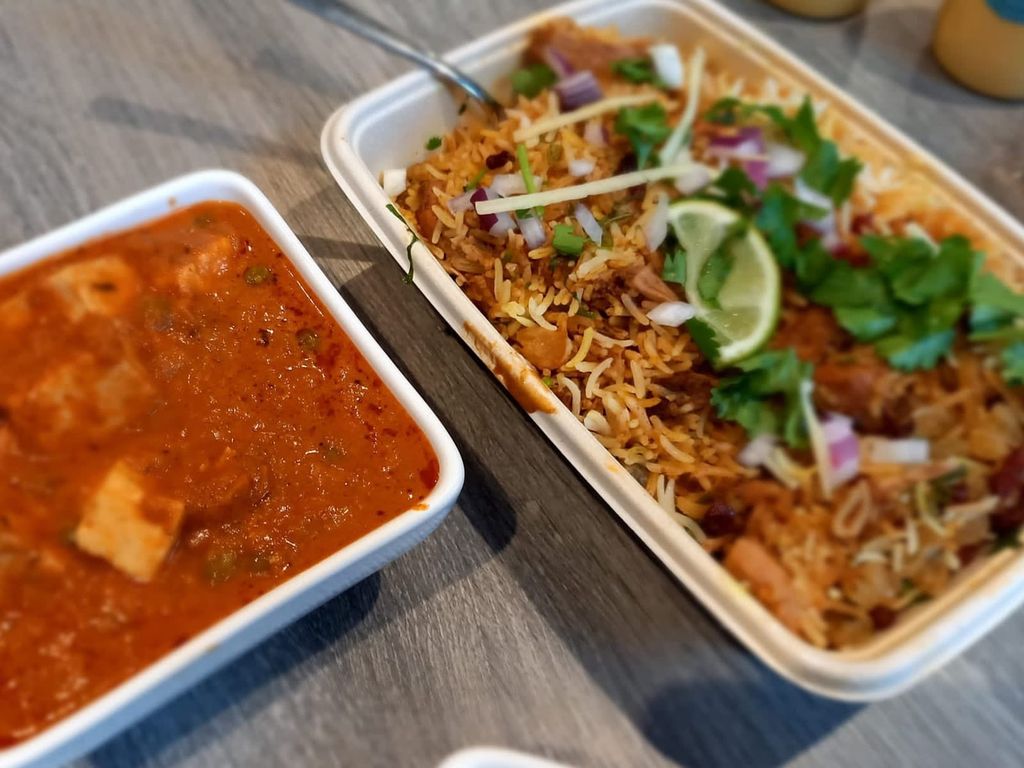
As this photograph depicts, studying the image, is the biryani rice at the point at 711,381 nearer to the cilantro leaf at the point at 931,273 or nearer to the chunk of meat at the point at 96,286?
the cilantro leaf at the point at 931,273

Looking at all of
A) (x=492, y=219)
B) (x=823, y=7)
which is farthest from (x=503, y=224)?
(x=823, y=7)

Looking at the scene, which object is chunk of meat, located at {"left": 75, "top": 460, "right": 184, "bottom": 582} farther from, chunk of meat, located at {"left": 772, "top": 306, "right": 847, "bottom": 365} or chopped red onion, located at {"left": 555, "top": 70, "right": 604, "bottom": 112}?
chopped red onion, located at {"left": 555, "top": 70, "right": 604, "bottom": 112}

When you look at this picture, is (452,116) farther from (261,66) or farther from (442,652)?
(442,652)

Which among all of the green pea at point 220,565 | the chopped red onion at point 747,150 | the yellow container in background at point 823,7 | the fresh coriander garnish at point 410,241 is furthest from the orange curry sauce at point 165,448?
the yellow container in background at point 823,7

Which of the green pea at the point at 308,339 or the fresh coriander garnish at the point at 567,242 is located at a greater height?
the fresh coriander garnish at the point at 567,242

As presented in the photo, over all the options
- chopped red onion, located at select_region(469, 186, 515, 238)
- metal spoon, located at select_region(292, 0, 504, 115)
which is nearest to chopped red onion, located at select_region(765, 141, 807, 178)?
chopped red onion, located at select_region(469, 186, 515, 238)
